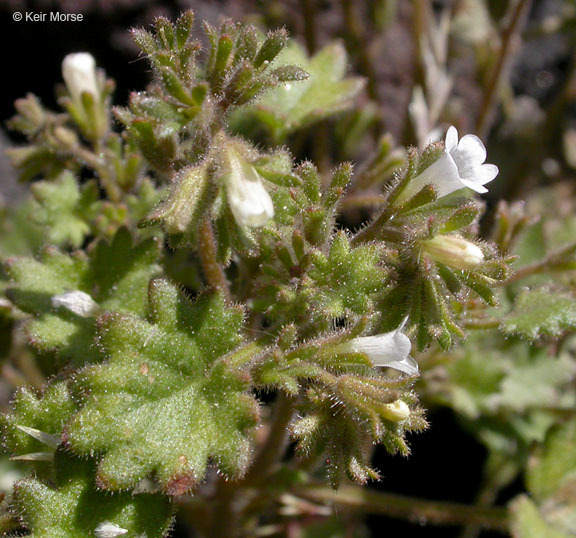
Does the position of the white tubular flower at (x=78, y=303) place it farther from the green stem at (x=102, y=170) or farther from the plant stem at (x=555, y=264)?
the plant stem at (x=555, y=264)

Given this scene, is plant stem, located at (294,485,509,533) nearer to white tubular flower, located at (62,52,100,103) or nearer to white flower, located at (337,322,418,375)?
white flower, located at (337,322,418,375)

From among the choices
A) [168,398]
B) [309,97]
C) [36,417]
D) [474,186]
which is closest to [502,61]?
[309,97]

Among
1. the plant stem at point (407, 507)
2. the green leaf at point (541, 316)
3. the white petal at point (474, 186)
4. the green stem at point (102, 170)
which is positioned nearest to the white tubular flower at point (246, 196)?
the white petal at point (474, 186)

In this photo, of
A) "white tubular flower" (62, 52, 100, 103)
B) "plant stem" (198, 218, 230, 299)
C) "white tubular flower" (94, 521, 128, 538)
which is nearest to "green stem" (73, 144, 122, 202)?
"white tubular flower" (62, 52, 100, 103)

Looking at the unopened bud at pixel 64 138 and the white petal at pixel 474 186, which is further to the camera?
the unopened bud at pixel 64 138

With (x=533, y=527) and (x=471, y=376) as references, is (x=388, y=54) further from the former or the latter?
(x=533, y=527)

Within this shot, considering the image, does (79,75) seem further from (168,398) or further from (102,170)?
(168,398)

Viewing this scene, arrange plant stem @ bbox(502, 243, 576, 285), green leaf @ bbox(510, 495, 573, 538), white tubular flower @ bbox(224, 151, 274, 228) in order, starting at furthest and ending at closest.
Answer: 1. green leaf @ bbox(510, 495, 573, 538)
2. plant stem @ bbox(502, 243, 576, 285)
3. white tubular flower @ bbox(224, 151, 274, 228)
